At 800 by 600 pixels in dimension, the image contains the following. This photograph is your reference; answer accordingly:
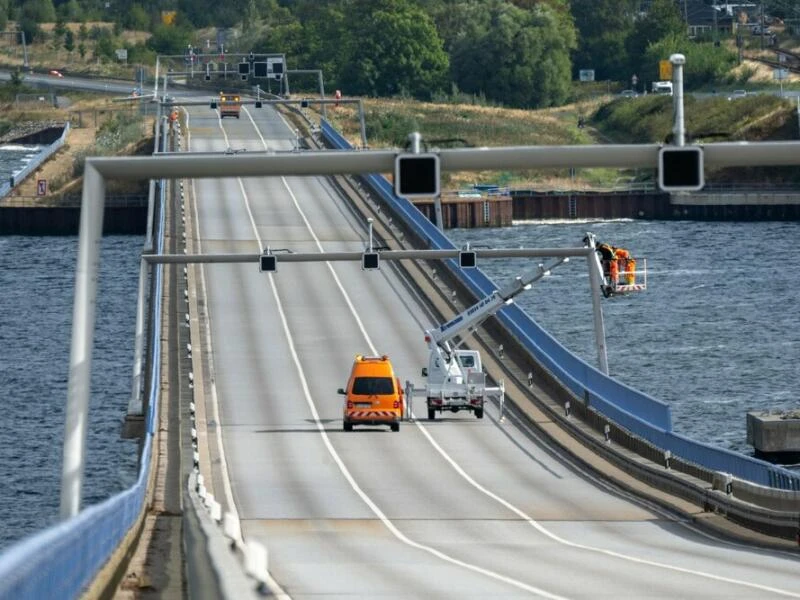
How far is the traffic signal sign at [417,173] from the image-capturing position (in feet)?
104

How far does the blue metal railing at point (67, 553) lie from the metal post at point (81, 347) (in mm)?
804

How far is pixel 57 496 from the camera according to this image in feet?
200

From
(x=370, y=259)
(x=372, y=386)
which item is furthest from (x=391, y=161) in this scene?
(x=370, y=259)

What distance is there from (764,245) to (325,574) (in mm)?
108831

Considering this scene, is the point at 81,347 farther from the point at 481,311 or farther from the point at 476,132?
the point at 476,132

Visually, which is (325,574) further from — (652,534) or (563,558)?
(652,534)

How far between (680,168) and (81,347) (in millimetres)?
9716

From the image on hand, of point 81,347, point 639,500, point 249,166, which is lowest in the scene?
point 639,500

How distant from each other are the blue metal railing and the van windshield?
22.8 m

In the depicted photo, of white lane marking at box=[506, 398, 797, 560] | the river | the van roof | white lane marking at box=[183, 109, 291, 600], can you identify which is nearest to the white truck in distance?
white lane marking at box=[506, 398, 797, 560]

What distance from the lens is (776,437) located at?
214 feet

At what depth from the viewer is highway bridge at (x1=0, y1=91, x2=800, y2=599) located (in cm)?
3172

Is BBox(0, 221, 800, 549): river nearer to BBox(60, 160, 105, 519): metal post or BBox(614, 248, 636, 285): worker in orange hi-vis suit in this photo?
BBox(614, 248, 636, 285): worker in orange hi-vis suit

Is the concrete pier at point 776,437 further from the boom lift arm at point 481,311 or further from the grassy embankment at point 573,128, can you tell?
the grassy embankment at point 573,128
